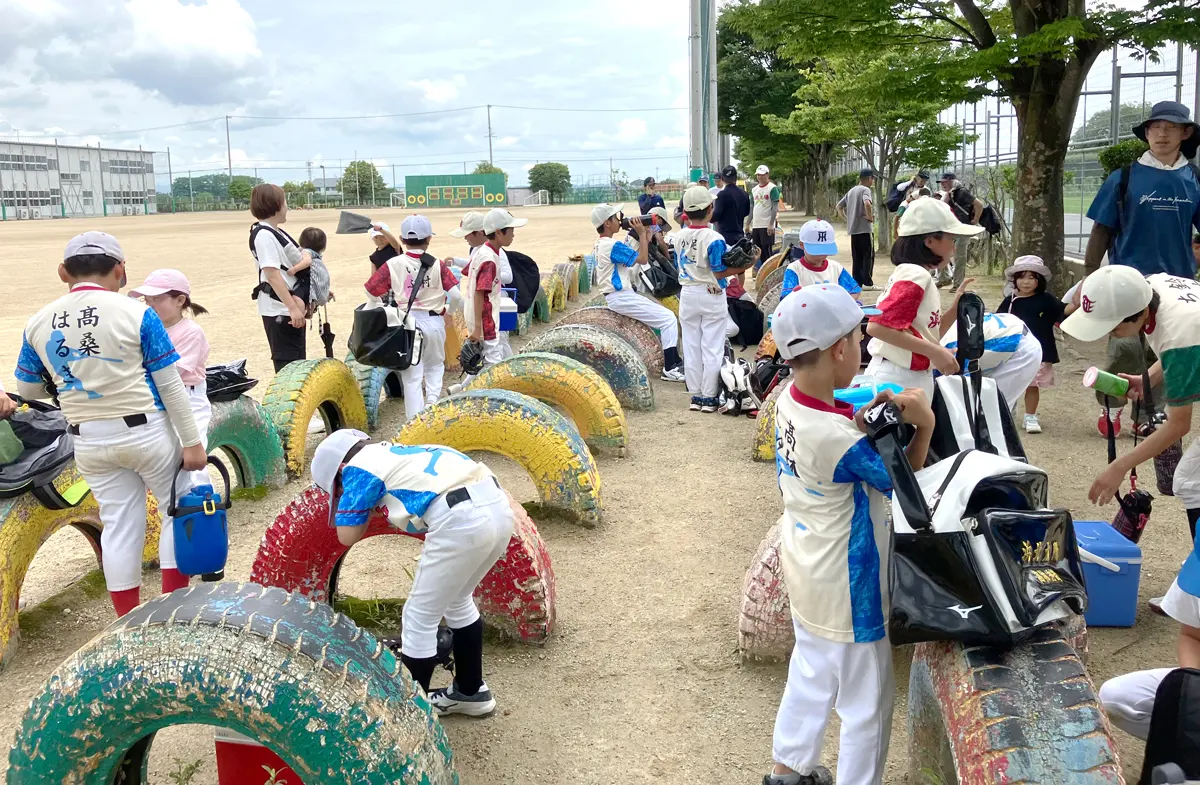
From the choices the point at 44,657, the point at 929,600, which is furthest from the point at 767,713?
the point at 44,657

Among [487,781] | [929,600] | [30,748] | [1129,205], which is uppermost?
[1129,205]

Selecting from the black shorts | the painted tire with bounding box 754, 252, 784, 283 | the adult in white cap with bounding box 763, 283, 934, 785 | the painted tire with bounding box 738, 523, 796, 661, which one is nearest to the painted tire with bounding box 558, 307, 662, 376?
the black shorts

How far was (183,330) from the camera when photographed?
17.3 feet

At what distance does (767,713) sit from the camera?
3.95 meters

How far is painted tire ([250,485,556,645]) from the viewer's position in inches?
169

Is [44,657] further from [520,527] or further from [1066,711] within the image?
[1066,711]

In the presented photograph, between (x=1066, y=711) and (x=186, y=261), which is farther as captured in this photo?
(x=186, y=261)

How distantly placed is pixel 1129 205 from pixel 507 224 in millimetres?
4930

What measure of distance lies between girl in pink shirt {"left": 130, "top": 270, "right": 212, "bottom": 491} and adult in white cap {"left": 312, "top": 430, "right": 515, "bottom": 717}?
Result: 5.30ft

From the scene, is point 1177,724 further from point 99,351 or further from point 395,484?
point 99,351

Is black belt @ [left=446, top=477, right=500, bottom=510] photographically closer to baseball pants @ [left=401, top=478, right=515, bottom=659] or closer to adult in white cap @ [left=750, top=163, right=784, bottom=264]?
baseball pants @ [left=401, top=478, right=515, bottom=659]

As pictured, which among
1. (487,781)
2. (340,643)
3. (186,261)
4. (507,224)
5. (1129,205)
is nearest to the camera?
(340,643)

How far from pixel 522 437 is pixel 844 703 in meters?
3.23

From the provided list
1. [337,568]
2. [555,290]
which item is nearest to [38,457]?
[337,568]
